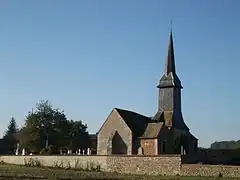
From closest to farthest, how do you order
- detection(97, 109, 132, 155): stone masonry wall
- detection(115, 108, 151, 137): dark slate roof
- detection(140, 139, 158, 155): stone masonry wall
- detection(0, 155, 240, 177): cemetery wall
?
detection(0, 155, 240, 177): cemetery wall < detection(140, 139, 158, 155): stone masonry wall < detection(97, 109, 132, 155): stone masonry wall < detection(115, 108, 151, 137): dark slate roof

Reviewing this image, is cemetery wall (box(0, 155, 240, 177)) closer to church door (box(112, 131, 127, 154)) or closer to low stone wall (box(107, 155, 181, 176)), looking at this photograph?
low stone wall (box(107, 155, 181, 176))

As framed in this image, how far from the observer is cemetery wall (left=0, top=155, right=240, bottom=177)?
115 feet

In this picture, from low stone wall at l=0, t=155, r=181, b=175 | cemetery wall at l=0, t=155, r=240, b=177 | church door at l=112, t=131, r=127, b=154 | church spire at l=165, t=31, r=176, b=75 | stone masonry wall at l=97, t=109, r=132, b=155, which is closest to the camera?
cemetery wall at l=0, t=155, r=240, b=177

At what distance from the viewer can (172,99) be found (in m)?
69.3

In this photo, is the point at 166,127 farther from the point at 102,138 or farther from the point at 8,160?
the point at 8,160

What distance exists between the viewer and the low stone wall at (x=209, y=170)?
34.0 m

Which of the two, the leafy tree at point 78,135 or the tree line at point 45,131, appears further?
the leafy tree at point 78,135

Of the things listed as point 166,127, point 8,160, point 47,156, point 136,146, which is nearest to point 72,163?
point 47,156

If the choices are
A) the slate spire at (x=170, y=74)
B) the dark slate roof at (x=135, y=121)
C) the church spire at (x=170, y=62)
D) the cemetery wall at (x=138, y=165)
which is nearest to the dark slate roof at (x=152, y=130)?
the dark slate roof at (x=135, y=121)

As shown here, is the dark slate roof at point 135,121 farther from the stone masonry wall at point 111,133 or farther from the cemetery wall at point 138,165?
the cemetery wall at point 138,165

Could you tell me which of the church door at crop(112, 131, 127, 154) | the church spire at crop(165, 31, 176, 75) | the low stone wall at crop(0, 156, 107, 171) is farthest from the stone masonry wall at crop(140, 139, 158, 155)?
the low stone wall at crop(0, 156, 107, 171)

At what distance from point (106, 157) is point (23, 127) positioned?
40.9 metres

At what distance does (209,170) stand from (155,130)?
26601 millimetres

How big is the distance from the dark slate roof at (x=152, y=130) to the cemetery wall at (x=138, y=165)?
59.7 feet
